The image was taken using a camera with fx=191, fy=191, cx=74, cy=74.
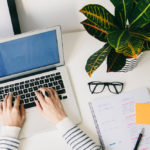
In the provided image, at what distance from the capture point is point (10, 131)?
73 cm

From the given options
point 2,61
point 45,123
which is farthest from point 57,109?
point 2,61

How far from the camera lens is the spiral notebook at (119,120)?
0.73m

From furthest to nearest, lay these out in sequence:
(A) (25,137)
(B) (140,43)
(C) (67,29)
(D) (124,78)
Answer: (C) (67,29) → (D) (124,78) → (A) (25,137) → (B) (140,43)

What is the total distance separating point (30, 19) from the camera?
0.89m

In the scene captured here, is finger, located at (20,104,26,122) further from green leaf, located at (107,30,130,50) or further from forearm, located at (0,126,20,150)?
green leaf, located at (107,30,130,50)

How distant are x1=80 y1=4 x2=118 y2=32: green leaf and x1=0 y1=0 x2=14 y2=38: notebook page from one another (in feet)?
1.07

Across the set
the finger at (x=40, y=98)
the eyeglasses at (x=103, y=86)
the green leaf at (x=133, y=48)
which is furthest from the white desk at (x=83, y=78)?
the green leaf at (x=133, y=48)

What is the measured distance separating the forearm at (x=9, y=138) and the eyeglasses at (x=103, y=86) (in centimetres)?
35

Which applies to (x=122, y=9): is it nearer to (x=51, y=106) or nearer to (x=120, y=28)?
(x=120, y=28)

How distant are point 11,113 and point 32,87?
14 cm

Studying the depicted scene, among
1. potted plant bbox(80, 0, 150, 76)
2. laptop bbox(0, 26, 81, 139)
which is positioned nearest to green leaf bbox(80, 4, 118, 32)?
potted plant bbox(80, 0, 150, 76)

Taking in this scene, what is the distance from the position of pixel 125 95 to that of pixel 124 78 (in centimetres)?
8

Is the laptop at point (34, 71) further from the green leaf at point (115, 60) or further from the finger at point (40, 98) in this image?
the green leaf at point (115, 60)

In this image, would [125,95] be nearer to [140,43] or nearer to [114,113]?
[114,113]
